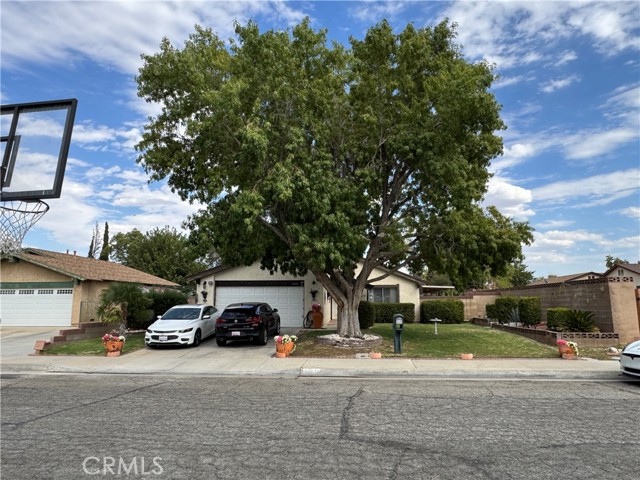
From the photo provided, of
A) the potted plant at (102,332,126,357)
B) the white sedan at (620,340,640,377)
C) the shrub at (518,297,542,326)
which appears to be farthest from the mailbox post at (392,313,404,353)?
the shrub at (518,297,542,326)

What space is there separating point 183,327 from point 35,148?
9.03 m

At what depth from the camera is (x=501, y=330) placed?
68.3 ft

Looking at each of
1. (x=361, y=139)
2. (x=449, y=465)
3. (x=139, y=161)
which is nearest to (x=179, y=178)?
(x=139, y=161)

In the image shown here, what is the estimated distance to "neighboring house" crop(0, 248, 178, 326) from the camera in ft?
78.5

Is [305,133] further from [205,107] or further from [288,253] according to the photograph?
[288,253]

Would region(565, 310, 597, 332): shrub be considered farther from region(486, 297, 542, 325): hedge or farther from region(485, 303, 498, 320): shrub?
region(485, 303, 498, 320): shrub

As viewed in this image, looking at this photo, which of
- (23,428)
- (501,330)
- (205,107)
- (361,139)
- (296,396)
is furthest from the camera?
(501,330)

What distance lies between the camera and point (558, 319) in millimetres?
16812

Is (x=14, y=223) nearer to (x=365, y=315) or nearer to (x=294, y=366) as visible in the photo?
(x=294, y=366)

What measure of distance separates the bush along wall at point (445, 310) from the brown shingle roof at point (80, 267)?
62.7ft

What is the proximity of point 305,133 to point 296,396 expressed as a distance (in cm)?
870

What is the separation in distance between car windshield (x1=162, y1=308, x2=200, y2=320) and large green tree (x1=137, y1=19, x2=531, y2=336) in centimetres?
309

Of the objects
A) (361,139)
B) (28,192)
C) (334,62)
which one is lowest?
(28,192)

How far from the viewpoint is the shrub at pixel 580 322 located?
618 inches
